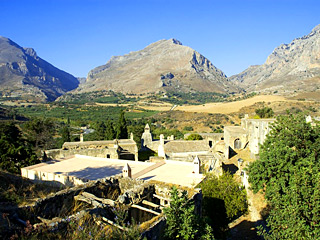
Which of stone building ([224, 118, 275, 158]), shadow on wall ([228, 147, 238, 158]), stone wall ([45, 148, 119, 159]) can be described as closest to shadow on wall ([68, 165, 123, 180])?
stone wall ([45, 148, 119, 159])

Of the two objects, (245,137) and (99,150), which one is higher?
(99,150)

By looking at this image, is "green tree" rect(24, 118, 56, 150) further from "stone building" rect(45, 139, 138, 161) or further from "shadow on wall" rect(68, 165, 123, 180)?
"shadow on wall" rect(68, 165, 123, 180)

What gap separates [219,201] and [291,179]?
3.33m

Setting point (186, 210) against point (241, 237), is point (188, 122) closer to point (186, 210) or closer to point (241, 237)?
point (241, 237)

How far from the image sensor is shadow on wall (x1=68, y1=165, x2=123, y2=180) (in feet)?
45.3

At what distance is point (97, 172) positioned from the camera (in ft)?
47.9

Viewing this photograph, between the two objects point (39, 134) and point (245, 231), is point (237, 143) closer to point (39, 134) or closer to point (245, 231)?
point (245, 231)

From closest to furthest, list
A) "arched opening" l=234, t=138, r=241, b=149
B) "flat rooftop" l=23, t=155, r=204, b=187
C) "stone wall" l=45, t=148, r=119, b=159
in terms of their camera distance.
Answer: "flat rooftop" l=23, t=155, r=204, b=187 < "stone wall" l=45, t=148, r=119, b=159 < "arched opening" l=234, t=138, r=241, b=149

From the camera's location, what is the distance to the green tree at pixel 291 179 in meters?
8.17

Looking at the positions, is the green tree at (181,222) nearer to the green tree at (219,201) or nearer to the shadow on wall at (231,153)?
the green tree at (219,201)

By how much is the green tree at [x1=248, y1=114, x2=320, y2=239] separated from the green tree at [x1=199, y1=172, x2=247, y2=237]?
166cm

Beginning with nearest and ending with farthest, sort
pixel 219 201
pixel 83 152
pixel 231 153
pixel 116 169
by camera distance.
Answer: pixel 219 201, pixel 116 169, pixel 83 152, pixel 231 153

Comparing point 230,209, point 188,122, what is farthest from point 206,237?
point 188,122

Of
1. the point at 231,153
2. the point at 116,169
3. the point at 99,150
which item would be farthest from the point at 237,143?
the point at 116,169
